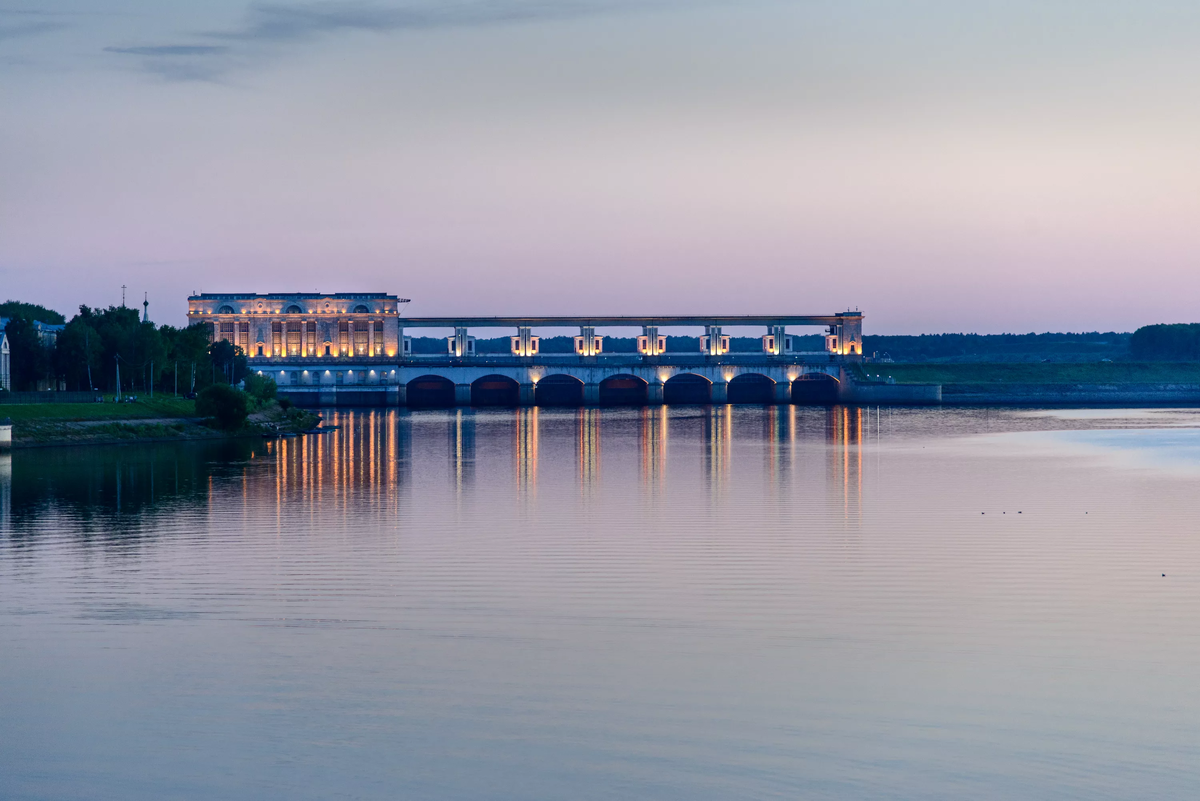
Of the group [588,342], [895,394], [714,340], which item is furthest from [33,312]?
[895,394]

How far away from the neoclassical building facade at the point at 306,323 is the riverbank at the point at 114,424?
73.9 m

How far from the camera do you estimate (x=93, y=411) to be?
71.1 metres

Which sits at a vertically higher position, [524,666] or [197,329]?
[197,329]

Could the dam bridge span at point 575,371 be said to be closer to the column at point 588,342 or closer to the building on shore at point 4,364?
the column at point 588,342

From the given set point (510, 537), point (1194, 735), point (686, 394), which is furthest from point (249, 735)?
point (686, 394)

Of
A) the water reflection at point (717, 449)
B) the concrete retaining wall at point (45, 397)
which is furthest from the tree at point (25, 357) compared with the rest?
the water reflection at point (717, 449)

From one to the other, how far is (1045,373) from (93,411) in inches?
4471

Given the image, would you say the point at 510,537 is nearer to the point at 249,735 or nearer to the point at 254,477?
the point at 249,735

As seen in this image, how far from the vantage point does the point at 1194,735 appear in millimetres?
13305

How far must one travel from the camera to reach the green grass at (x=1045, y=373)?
147125 mm

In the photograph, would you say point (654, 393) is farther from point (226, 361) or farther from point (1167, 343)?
point (1167, 343)

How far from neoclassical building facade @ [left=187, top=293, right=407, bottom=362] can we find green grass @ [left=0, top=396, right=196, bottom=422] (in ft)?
247

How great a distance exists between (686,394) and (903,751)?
142 meters

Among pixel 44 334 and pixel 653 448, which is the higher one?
pixel 44 334
